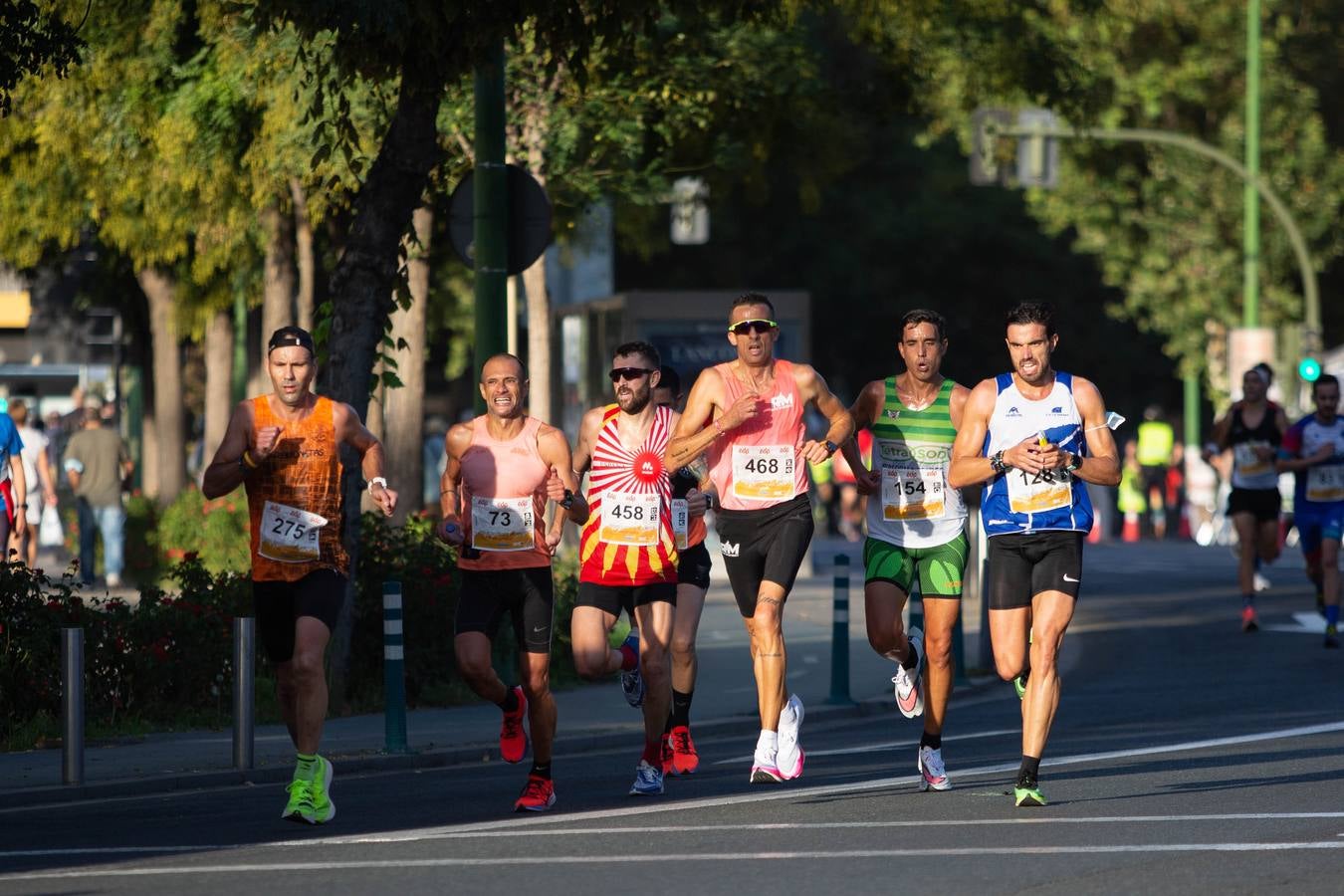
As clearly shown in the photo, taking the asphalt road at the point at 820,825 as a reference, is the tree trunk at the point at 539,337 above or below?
above

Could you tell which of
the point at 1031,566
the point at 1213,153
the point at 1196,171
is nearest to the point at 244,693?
the point at 1031,566

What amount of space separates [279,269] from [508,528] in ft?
50.8

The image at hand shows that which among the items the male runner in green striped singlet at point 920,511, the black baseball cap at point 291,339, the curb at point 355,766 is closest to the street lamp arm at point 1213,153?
the curb at point 355,766

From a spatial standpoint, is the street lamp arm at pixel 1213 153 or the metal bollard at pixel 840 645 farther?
the street lamp arm at pixel 1213 153

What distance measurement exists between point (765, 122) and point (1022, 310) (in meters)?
14.3

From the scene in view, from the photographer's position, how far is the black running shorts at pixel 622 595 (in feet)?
35.7

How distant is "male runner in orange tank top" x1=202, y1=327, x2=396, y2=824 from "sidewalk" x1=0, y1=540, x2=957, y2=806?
6.31ft

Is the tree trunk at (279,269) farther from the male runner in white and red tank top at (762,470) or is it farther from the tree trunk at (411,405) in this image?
the male runner in white and red tank top at (762,470)

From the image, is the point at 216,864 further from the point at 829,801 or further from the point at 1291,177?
the point at 1291,177

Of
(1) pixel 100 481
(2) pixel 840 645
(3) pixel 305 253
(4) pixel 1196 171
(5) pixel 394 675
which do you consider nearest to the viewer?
(5) pixel 394 675

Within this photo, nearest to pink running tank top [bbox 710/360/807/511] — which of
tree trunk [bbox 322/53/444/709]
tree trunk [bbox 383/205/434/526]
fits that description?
tree trunk [bbox 322/53/444/709]

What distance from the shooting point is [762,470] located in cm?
1092

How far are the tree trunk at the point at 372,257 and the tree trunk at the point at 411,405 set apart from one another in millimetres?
7538

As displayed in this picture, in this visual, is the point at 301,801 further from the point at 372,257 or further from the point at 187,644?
the point at 372,257
